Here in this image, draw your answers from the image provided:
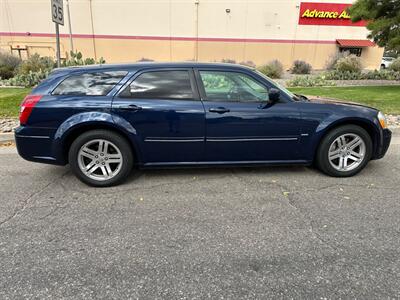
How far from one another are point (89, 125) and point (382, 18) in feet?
45.7

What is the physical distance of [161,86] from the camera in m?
3.90

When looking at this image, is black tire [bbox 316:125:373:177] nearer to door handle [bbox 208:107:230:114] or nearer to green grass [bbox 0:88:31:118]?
door handle [bbox 208:107:230:114]

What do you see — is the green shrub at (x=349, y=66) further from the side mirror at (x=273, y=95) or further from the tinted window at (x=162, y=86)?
the tinted window at (x=162, y=86)

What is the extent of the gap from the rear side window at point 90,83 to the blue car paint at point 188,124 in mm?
67

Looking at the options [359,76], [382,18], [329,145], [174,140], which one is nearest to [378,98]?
[382,18]

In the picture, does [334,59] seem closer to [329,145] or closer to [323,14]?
[323,14]

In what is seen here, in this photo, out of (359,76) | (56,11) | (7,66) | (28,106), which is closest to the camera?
(28,106)

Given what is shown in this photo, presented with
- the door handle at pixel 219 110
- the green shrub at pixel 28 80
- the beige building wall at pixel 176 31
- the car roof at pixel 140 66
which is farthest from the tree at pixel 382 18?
the beige building wall at pixel 176 31

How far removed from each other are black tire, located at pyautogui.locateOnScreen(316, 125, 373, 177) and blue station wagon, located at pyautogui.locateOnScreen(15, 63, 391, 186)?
15 millimetres

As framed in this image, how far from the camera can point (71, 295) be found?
7.03ft

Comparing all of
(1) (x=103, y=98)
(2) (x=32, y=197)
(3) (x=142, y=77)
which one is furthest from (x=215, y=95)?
(2) (x=32, y=197)

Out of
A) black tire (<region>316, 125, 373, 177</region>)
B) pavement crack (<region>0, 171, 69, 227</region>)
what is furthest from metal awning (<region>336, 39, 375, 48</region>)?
pavement crack (<region>0, 171, 69, 227</region>)

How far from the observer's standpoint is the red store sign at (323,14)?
30.0 meters

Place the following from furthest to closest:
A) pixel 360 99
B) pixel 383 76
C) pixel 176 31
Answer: pixel 176 31 < pixel 383 76 < pixel 360 99
